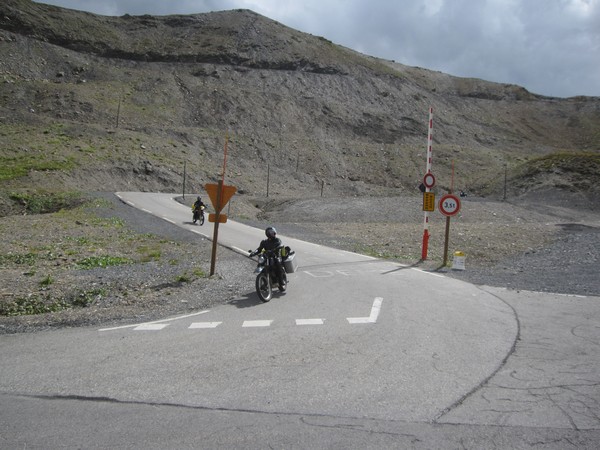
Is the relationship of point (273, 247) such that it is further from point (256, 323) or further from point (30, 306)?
point (30, 306)

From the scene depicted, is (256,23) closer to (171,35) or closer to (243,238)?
(171,35)

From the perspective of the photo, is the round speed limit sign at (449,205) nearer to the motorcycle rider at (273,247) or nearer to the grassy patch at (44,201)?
the motorcycle rider at (273,247)

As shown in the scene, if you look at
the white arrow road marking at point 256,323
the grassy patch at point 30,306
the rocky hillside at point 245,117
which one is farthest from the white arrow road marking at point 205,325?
the rocky hillside at point 245,117

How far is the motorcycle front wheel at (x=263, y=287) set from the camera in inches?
337

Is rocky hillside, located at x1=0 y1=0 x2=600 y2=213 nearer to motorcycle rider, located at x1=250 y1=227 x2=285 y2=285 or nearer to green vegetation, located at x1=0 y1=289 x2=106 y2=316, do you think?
green vegetation, located at x1=0 y1=289 x2=106 y2=316

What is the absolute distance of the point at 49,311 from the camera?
317 inches

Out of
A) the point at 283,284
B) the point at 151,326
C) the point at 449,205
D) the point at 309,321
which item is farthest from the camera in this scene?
the point at 449,205

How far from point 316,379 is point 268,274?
435 centimetres

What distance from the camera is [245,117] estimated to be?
222 ft

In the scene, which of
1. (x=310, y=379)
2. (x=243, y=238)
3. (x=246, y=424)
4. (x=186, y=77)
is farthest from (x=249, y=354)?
(x=186, y=77)

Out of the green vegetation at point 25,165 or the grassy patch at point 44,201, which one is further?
the green vegetation at point 25,165

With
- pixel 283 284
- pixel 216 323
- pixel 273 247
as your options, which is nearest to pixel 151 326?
pixel 216 323

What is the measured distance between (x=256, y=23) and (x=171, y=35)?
1669 centimetres

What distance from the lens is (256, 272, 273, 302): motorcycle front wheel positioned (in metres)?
8.57
